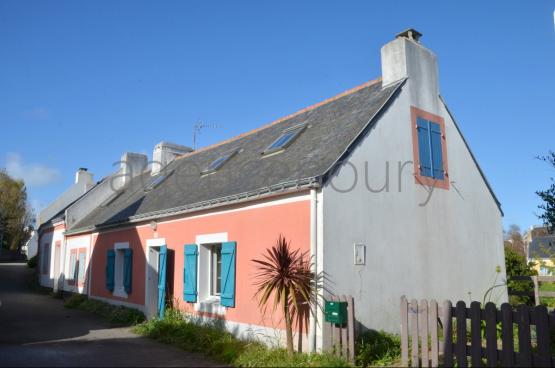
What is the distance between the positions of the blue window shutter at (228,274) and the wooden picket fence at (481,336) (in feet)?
12.5

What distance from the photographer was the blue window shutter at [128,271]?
45.3 feet

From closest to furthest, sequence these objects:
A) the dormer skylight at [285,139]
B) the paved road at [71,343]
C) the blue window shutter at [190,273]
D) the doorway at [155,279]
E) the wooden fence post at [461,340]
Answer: the wooden fence post at [461,340] < the paved road at [71,343] < the blue window shutter at [190,273] < the dormer skylight at [285,139] < the doorway at [155,279]

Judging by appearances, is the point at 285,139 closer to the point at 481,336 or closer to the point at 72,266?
the point at 481,336

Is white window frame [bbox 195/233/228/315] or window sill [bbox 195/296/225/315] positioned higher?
white window frame [bbox 195/233/228/315]

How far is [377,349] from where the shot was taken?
7598mm

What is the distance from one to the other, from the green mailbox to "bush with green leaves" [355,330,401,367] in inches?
23.3

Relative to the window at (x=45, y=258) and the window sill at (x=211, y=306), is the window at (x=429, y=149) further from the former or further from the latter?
the window at (x=45, y=258)

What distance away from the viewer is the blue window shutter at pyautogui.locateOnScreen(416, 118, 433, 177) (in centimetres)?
1014

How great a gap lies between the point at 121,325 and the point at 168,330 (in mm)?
2641

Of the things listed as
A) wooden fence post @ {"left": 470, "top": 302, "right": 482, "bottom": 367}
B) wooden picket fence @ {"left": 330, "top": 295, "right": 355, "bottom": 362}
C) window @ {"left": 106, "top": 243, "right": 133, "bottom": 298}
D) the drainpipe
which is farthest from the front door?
wooden fence post @ {"left": 470, "top": 302, "right": 482, "bottom": 367}

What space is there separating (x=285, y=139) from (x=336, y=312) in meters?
5.52

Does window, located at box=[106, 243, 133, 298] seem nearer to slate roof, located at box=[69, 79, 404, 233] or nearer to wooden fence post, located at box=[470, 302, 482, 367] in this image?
slate roof, located at box=[69, 79, 404, 233]

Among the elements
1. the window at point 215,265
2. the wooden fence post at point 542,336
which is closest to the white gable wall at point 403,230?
the wooden fence post at point 542,336

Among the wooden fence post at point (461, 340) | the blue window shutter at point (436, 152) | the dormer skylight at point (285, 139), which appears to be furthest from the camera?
the dormer skylight at point (285, 139)
